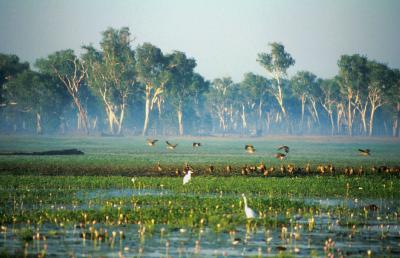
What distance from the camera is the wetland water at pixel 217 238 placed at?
67.1 ft

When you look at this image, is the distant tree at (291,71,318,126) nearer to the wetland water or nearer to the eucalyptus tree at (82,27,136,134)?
the eucalyptus tree at (82,27,136,134)

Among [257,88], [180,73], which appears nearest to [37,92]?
[180,73]

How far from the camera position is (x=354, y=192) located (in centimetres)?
3603

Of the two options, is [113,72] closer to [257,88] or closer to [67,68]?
[67,68]

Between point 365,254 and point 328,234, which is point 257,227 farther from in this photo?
point 365,254

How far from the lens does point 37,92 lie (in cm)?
13688

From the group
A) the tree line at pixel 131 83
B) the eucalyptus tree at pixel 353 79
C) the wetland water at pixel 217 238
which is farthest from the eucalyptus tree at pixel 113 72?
the wetland water at pixel 217 238

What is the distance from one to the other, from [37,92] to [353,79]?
56.5 meters

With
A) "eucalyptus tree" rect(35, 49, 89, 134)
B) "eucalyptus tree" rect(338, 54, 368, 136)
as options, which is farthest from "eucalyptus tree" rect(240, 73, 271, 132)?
"eucalyptus tree" rect(35, 49, 89, 134)

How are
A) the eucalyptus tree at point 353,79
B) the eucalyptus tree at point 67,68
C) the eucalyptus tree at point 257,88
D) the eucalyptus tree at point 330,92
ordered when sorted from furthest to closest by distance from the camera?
the eucalyptus tree at point 257,88 → the eucalyptus tree at point 330,92 → the eucalyptus tree at point 353,79 → the eucalyptus tree at point 67,68

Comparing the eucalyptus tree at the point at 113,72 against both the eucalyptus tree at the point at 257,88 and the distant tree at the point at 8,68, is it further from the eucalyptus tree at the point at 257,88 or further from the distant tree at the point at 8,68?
the eucalyptus tree at the point at 257,88

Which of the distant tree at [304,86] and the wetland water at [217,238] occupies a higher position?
the distant tree at [304,86]

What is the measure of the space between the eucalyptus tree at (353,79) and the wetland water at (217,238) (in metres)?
116

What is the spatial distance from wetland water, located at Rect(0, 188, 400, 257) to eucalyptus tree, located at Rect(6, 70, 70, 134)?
364 ft
